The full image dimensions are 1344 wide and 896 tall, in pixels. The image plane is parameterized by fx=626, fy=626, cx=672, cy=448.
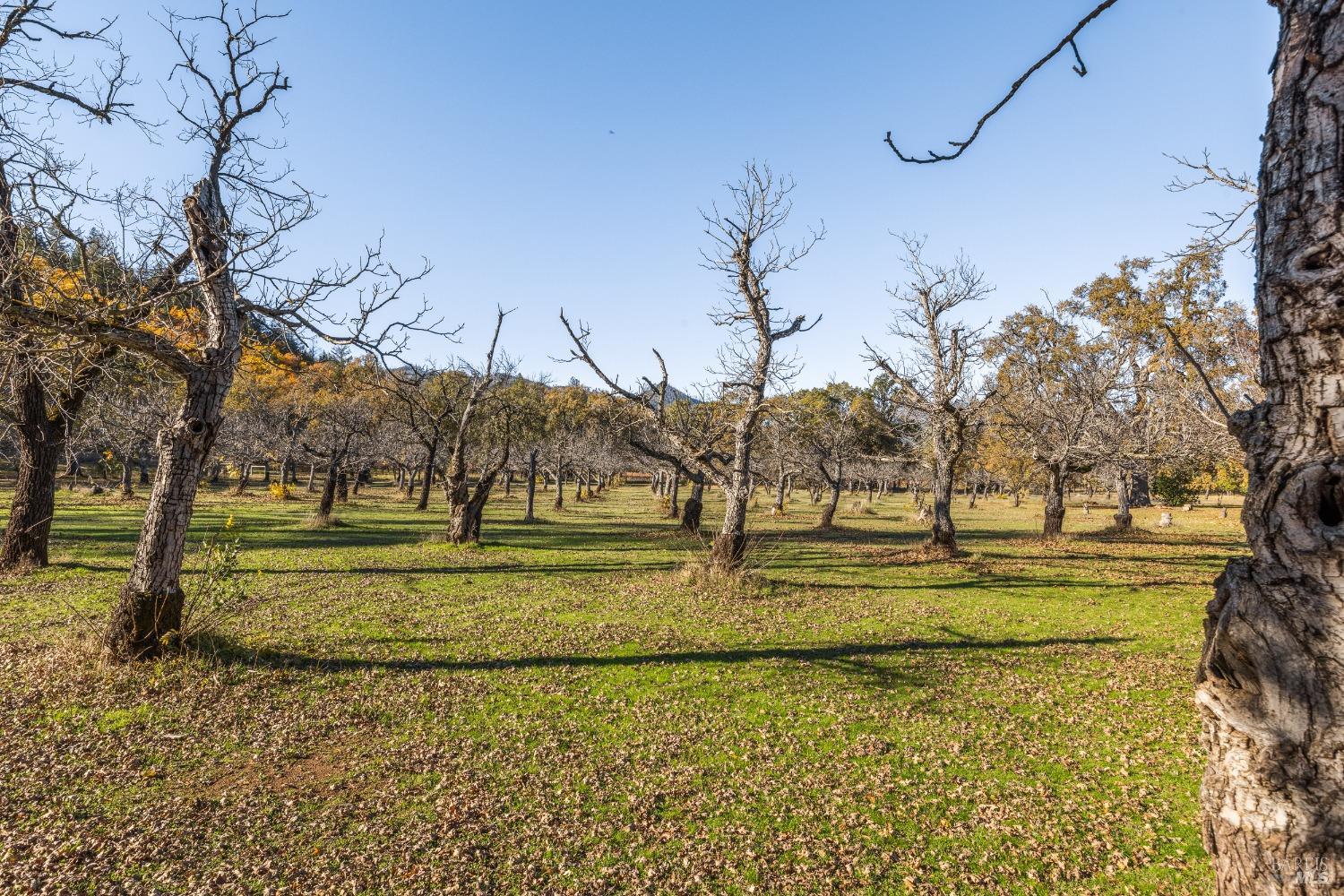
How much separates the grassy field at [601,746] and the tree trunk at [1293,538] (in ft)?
8.92

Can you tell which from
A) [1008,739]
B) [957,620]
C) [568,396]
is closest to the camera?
[1008,739]

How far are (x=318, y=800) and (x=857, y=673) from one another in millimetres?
6004

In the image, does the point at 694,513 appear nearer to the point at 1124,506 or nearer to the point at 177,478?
the point at 177,478

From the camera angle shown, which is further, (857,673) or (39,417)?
(39,417)

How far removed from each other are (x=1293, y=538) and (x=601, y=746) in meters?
5.35

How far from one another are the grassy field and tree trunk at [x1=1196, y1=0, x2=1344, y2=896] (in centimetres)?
272

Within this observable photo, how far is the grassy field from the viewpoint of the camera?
4.19 m

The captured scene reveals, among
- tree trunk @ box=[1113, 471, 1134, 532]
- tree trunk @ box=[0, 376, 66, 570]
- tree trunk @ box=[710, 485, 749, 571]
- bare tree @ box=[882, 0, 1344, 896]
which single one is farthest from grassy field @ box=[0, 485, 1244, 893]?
tree trunk @ box=[1113, 471, 1134, 532]

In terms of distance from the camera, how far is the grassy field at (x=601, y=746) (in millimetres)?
4188

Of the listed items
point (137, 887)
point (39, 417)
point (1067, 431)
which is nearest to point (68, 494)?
point (39, 417)

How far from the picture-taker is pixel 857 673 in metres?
7.99

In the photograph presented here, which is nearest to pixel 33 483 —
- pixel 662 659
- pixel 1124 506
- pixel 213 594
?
pixel 213 594

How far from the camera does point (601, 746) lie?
586 cm

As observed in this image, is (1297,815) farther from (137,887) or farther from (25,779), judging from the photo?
(25,779)
